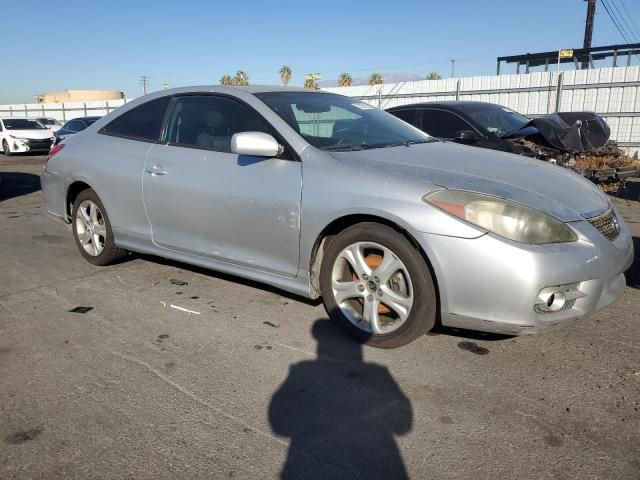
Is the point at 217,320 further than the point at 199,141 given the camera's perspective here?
No

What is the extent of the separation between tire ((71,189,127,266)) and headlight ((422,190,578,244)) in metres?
3.11

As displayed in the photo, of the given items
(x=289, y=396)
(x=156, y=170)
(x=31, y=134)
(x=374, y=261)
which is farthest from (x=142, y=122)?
(x=31, y=134)

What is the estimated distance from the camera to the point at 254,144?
3.28 meters

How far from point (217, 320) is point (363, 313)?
1045 millimetres

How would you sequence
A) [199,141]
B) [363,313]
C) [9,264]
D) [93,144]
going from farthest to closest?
1. [9,264]
2. [93,144]
3. [199,141]
4. [363,313]

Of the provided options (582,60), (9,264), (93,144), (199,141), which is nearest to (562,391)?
(199,141)

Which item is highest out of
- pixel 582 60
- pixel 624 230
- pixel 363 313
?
pixel 582 60

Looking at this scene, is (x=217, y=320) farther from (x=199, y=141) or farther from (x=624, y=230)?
(x=624, y=230)

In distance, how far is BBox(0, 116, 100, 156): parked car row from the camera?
1861 cm

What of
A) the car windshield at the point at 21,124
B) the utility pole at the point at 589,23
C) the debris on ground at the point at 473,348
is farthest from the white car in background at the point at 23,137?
the utility pole at the point at 589,23

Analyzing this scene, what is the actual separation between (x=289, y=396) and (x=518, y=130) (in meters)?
5.25

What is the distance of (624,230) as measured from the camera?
3258 millimetres

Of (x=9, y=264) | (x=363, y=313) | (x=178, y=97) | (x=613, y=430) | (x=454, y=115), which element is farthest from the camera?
(x=454, y=115)

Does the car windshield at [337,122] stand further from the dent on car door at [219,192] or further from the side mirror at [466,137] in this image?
the side mirror at [466,137]
